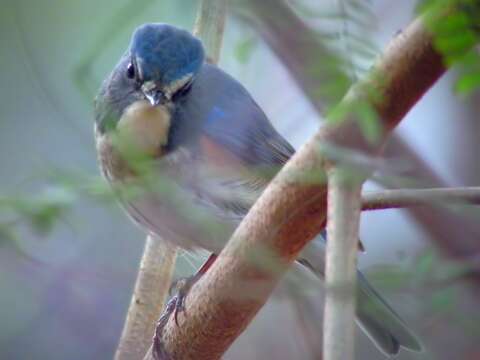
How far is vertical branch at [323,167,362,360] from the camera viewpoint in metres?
1.29

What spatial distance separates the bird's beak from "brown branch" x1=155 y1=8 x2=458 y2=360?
0.50m

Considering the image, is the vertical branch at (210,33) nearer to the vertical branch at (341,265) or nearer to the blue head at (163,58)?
the blue head at (163,58)

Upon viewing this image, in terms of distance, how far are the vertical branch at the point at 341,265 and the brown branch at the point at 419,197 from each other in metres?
0.19

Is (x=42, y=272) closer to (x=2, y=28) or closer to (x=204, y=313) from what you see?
(x=204, y=313)

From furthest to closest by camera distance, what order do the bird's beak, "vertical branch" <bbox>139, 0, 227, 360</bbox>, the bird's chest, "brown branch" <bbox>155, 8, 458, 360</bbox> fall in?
1. the bird's beak
2. "vertical branch" <bbox>139, 0, 227, 360</bbox>
3. the bird's chest
4. "brown branch" <bbox>155, 8, 458, 360</bbox>

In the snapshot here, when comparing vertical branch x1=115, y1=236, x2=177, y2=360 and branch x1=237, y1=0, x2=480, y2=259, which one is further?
branch x1=237, y1=0, x2=480, y2=259

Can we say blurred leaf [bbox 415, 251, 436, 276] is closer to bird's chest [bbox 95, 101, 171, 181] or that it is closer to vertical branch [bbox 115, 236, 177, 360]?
bird's chest [bbox 95, 101, 171, 181]

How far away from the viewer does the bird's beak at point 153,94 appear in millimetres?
2420

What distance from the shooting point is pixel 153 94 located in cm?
243

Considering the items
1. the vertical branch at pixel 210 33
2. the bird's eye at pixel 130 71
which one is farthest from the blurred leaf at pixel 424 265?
the bird's eye at pixel 130 71

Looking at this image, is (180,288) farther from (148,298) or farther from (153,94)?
(153,94)

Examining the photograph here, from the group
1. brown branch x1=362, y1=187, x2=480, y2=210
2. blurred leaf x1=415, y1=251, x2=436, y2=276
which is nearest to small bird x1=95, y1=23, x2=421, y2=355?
brown branch x1=362, y1=187, x2=480, y2=210

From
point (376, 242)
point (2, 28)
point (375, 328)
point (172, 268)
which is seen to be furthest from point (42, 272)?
point (376, 242)

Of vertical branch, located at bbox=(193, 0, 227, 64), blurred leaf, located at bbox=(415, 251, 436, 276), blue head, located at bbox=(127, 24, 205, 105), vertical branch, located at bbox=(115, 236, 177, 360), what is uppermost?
vertical branch, located at bbox=(193, 0, 227, 64)
